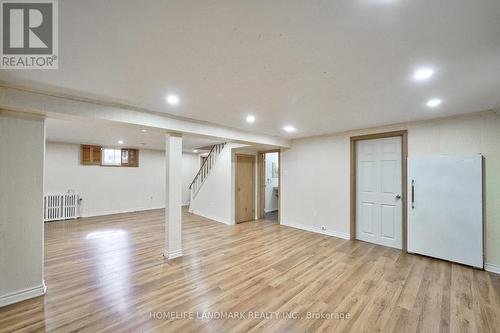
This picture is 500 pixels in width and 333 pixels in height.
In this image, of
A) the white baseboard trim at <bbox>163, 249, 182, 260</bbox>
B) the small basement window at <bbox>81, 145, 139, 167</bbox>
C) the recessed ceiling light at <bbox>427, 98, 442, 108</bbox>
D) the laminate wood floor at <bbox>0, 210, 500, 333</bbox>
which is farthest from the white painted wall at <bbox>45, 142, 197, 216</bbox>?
the recessed ceiling light at <bbox>427, 98, 442, 108</bbox>

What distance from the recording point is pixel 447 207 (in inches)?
129

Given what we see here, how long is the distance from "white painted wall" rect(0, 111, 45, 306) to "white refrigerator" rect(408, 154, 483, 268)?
18.1 feet

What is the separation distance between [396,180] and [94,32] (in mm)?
4801

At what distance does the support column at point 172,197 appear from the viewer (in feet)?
11.3

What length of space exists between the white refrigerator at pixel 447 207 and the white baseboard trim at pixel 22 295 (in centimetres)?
546

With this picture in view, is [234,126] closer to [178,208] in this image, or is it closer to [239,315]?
[178,208]

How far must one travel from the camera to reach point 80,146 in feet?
21.9

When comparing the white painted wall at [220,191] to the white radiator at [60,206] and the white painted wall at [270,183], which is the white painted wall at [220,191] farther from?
the white radiator at [60,206]

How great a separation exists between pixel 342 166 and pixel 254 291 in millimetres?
3297

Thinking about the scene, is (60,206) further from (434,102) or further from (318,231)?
(434,102)

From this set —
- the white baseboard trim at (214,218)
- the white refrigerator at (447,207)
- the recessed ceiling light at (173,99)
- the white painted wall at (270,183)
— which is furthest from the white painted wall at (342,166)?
the recessed ceiling light at (173,99)

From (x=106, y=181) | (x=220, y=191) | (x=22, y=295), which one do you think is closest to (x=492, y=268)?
(x=220, y=191)

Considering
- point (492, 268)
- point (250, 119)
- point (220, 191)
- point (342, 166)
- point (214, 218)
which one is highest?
point (250, 119)

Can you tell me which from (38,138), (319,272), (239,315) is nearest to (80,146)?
(38,138)
